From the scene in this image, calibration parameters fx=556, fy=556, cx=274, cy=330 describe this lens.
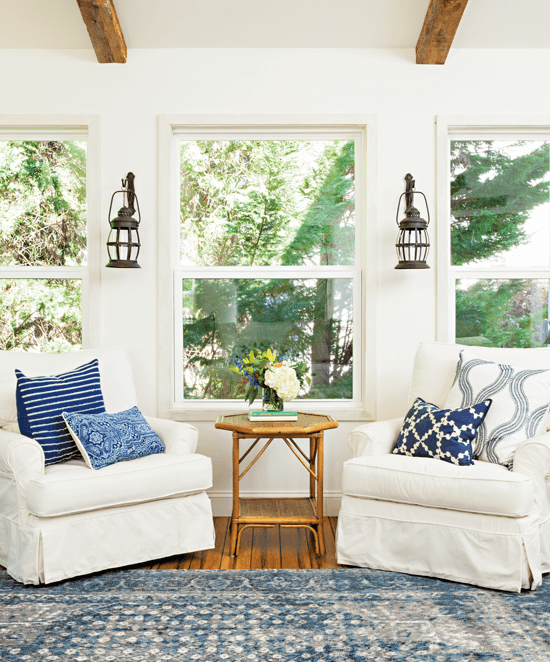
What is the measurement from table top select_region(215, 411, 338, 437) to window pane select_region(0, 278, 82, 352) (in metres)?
1.27

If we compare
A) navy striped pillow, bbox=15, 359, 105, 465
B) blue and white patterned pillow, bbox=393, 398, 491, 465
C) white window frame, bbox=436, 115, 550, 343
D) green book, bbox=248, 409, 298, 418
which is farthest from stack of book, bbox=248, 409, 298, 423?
white window frame, bbox=436, 115, 550, 343

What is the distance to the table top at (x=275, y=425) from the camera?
259 centimetres

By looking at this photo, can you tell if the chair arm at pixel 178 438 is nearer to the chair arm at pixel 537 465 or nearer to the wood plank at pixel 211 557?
the wood plank at pixel 211 557

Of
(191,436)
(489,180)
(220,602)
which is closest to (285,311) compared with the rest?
(191,436)

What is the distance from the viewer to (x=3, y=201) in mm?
3439

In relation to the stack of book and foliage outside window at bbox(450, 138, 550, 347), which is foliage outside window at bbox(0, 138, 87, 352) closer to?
the stack of book

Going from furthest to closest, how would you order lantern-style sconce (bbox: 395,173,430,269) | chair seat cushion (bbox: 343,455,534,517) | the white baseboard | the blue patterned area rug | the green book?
the white baseboard, lantern-style sconce (bbox: 395,173,430,269), the green book, chair seat cushion (bbox: 343,455,534,517), the blue patterned area rug

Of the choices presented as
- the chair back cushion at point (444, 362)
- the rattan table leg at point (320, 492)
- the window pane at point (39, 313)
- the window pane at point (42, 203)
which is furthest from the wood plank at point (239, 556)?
the window pane at point (42, 203)

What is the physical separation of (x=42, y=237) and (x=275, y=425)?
1927 mm

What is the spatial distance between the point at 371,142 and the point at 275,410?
5.59ft

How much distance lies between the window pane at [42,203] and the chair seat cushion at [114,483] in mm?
1477

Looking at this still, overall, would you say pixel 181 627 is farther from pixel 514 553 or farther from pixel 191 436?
pixel 514 553

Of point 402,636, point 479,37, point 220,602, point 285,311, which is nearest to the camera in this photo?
point 402,636

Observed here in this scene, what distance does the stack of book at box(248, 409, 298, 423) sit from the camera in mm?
2789
